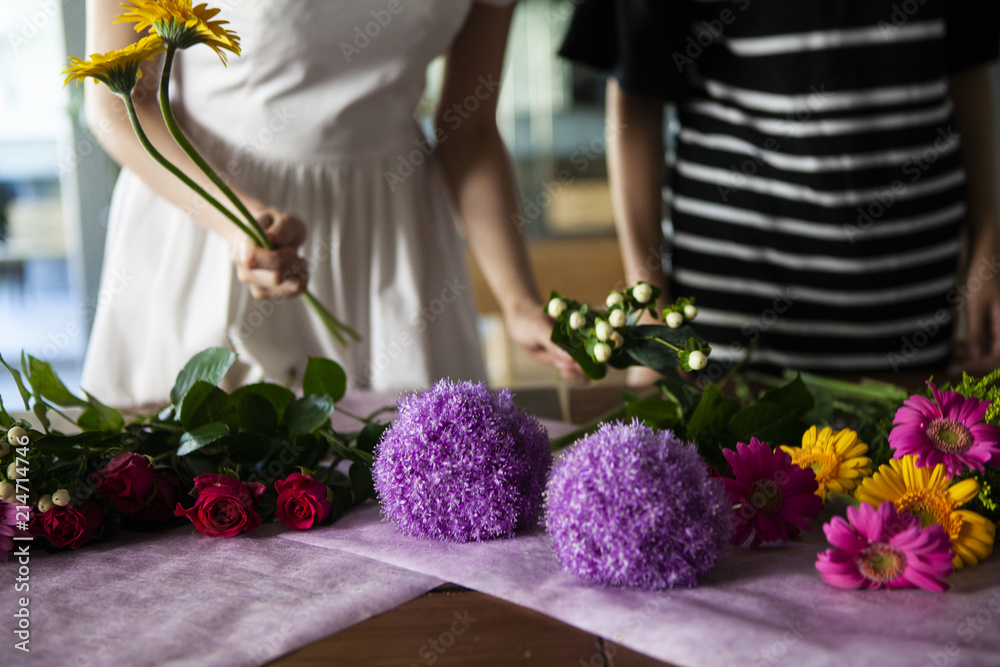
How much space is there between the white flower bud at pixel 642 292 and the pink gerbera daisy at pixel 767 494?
0.11 metres

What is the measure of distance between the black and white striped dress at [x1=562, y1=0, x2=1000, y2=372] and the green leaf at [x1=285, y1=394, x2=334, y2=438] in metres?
0.63

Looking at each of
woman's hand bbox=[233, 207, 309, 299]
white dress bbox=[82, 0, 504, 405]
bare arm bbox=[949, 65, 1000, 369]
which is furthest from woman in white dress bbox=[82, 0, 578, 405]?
bare arm bbox=[949, 65, 1000, 369]

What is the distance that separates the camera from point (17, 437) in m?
0.44

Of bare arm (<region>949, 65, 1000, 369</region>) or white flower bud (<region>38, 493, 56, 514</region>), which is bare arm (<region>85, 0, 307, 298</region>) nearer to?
white flower bud (<region>38, 493, 56, 514</region>)

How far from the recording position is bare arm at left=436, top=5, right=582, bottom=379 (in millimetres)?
926

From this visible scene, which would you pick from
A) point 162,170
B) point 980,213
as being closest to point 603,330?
point 162,170

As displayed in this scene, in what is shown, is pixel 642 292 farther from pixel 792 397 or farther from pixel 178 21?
pixel 178 21

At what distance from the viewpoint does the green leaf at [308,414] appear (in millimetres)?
518

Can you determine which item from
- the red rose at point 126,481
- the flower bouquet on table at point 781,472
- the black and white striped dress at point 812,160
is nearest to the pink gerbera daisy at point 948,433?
the flower bouquet on table at point 781,472

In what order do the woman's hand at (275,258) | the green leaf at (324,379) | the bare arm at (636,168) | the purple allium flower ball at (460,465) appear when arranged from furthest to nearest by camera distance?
the bare arm at (636,168) < the woman's hand at (275,258) < the green leaf at (324,379) < the purple allium flower ball at (460,465)

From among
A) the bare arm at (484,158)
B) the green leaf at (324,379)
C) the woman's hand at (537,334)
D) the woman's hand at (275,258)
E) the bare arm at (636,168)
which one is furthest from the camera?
the bare arm at (636,168)

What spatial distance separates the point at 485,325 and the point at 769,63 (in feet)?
10.6

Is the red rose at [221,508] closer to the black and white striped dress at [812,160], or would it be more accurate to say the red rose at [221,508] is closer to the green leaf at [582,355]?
the green leaf at [582,355]

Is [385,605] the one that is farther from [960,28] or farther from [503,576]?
[960,28]
